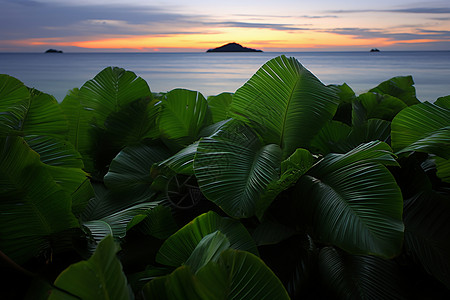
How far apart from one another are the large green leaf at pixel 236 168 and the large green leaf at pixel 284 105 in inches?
1.7

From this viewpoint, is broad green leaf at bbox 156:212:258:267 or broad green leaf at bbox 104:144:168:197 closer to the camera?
broad green leaf at bbox 156:212:258:267

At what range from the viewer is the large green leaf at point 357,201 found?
25.8 inches

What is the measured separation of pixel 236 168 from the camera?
2.75 feet

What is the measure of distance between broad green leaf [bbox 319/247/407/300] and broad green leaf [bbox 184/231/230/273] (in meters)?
0.38

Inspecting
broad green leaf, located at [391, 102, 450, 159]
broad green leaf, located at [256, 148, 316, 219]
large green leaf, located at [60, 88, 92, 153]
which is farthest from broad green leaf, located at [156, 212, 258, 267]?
large green leaf, located at [60, 88, 92, 153]

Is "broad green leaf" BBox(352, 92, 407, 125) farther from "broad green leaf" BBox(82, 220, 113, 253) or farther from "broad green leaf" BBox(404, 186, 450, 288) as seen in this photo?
"broad green leaf" BBox(82, 220, 113, 253)

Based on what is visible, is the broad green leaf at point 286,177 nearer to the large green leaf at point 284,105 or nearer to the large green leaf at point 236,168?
the large green leaf at point 236,168

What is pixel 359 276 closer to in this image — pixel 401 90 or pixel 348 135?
pixel 348 135

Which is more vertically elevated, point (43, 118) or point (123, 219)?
point (43, 118)

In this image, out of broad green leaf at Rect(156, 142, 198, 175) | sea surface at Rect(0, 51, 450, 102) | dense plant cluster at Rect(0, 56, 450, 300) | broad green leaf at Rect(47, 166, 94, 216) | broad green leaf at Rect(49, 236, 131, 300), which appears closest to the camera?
broad green leaf at Rect(49, 236, 131, 300)

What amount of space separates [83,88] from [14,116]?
431mm

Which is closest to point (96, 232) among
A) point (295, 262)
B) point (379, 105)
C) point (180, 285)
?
point (180, 285)

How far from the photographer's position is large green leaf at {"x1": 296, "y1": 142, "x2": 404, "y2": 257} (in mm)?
656

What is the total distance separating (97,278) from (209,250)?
16cm
